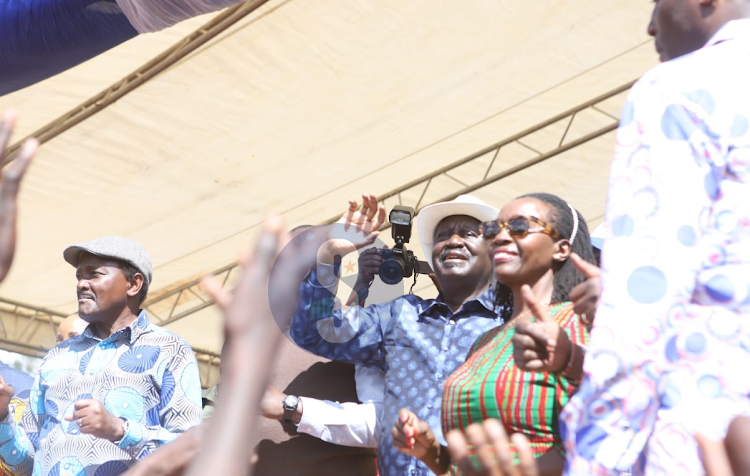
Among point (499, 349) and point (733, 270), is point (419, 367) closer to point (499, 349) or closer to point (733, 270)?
point (499, 349)

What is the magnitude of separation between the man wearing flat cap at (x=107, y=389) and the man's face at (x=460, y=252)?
2.88 feet

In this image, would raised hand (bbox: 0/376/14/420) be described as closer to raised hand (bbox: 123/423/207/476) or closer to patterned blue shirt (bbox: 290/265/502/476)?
patterned blue shirt (bbox: 290/265/502/476)

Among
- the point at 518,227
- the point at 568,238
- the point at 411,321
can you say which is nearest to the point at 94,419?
the point at 411,321

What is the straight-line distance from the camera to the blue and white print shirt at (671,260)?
1126 mm

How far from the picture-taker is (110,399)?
2.69 meters

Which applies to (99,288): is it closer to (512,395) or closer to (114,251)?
(114,251)

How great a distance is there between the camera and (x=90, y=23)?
204 cm

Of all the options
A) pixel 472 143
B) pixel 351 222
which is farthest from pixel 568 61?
pixel 351 222

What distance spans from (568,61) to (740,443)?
5.47 meters

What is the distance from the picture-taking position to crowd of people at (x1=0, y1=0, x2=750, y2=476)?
109 centimetres

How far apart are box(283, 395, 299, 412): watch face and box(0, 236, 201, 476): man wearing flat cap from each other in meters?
0.46

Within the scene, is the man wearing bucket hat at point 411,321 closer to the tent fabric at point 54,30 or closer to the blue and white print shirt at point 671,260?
the tent fabric at point 54,30

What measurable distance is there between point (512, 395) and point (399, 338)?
743 mm

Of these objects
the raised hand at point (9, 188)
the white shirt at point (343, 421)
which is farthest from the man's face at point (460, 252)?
the raised hand at point (9, 188)
